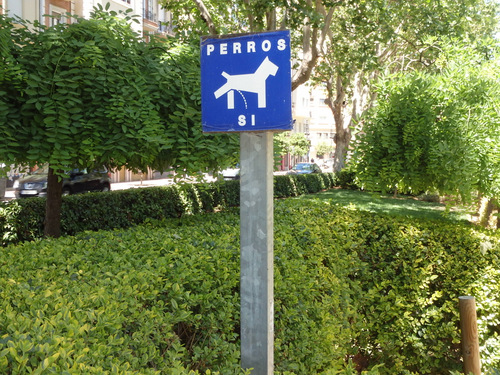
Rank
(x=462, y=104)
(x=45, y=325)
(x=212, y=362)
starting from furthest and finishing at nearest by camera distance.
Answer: (x=462, y=104), (x=212, y=362), (x=45, y=325)

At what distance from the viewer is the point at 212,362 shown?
9.44 ft

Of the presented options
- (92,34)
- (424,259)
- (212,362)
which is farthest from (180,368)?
(92,34)

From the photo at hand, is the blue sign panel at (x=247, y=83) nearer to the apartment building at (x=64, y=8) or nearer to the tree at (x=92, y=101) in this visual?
the tree at (x=92, y=101)

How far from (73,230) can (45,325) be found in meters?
7.24

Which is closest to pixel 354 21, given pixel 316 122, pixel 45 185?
pixel 45 185

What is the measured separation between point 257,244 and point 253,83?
870 millimetres

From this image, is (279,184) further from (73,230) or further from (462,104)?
(462,104)

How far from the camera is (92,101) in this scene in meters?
5.55

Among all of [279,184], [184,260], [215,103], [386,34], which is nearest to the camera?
[215,103]

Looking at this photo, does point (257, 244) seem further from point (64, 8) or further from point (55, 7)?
point (64, 8)

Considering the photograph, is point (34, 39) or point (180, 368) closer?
→ point (180, 368)

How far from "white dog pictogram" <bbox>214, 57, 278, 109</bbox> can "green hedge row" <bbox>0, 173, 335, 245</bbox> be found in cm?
378

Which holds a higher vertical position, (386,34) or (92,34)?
(386,34)

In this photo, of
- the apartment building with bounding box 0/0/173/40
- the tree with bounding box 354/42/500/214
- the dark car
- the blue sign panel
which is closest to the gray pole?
the blue sign panel
